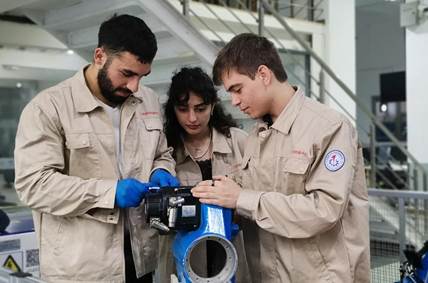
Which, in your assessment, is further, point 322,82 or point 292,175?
Result: point 322,82

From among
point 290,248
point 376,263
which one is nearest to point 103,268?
point 290,248

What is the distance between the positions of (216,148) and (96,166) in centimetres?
61

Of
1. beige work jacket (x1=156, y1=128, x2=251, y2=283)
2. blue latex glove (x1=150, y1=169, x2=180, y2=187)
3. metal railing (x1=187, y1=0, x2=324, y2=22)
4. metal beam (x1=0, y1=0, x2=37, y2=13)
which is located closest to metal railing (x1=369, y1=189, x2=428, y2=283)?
beige work jacket (x1=156, y1=128, x2=251, y2=283)

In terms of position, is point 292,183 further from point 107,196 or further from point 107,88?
point 107,88

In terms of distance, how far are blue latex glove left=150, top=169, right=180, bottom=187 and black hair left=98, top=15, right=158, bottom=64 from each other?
1.26 ft

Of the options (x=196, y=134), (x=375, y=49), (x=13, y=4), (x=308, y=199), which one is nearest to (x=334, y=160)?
(x=308, y=199)

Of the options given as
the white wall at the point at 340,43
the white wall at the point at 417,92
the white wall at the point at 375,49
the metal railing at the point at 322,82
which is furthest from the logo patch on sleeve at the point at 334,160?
the white wall at the point at 375,49

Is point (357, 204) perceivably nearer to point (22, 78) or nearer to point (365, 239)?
point (365, 239)

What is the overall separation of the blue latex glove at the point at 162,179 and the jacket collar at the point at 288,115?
41 cm

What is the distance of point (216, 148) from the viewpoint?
2.05m

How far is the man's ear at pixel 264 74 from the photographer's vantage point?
146 centimetres

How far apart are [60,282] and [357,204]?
960 mm

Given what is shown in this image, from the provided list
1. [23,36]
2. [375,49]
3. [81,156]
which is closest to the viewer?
[81,156]

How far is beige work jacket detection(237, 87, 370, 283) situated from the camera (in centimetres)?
135
